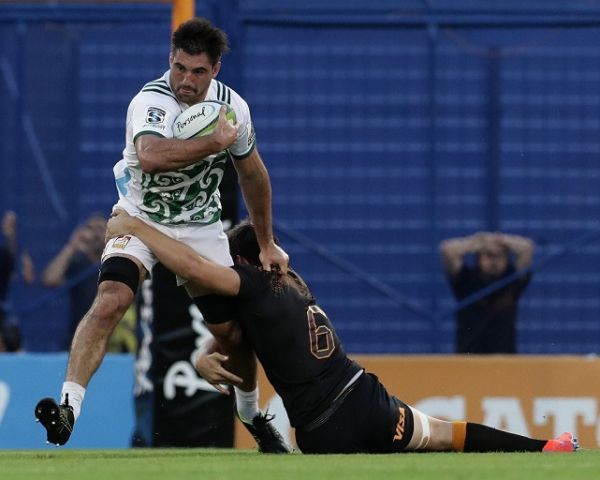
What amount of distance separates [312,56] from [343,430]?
16.2 ft

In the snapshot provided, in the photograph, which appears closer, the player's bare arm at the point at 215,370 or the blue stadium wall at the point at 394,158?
the player's bare arm at the point at 215,370

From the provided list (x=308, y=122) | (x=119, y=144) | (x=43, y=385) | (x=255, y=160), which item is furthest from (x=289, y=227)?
(x=255, y=160)

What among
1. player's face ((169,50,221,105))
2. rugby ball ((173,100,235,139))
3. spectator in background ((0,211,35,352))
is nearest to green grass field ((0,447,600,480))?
rugby ball ((173,100,235,139))

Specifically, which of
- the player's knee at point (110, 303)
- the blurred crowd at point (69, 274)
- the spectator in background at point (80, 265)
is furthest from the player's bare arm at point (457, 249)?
the player's knee at point (110, 303)

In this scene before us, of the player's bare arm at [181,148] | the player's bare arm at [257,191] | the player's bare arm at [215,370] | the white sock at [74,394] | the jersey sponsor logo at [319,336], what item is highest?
the player's bare arm at [181,148]

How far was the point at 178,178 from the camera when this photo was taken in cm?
710

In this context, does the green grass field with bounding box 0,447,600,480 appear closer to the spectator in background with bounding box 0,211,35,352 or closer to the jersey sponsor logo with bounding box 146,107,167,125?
the jersey sponsor logo with bounding box 146,107,167,125

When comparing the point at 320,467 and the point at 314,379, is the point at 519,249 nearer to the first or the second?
the point at 314,379

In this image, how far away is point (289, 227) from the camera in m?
10.7

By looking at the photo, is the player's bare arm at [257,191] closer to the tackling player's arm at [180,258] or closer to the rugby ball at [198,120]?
the rugby ball at [198,120]

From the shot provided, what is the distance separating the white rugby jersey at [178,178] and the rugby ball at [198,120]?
9 centimetres

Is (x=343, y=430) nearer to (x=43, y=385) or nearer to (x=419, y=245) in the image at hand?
(x=43, y=385)

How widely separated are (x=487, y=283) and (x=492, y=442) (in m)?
3.84

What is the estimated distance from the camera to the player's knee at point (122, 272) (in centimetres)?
675
